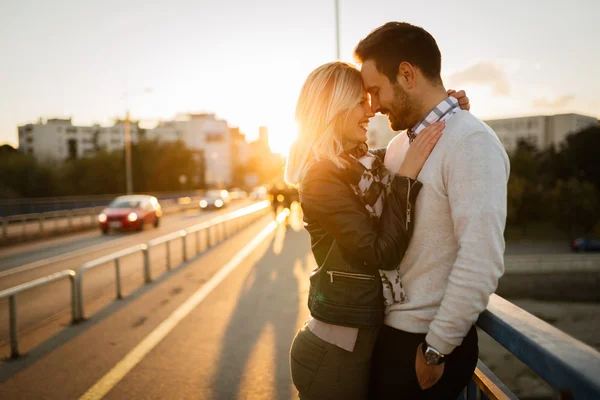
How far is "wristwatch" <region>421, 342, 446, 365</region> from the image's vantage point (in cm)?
171

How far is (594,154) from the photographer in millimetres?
71500

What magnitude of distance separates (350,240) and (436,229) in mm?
334

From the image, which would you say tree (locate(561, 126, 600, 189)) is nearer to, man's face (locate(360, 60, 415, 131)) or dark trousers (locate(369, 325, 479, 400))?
man's face (locate(360, 60, 415, 131))

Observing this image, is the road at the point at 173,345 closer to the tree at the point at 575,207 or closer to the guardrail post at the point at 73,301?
the guardrail post at the point at 73,301

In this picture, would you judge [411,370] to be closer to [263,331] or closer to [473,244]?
[473,244]

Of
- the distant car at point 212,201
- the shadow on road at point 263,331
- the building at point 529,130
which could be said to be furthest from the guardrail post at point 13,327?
the building at point 529,130

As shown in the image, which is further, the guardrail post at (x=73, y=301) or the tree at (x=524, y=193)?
the tree at (x=524, y=193)

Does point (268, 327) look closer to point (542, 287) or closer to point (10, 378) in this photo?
point (10, 378)

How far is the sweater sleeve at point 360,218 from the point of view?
6.00 ft

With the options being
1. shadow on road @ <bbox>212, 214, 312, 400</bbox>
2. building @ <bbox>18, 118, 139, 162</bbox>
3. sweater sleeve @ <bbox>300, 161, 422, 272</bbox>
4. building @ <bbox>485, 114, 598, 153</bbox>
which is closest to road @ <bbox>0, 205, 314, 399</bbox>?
shadow on road @ <bbox>212, 214, 312, 400</bbox>

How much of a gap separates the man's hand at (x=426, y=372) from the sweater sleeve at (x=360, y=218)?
1.14ft

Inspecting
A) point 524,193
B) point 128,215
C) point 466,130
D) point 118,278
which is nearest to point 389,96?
point 466,130

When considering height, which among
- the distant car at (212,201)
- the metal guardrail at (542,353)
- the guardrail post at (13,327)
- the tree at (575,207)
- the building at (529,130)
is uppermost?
the building at (529,130)

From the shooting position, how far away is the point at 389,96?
82.7 inches
